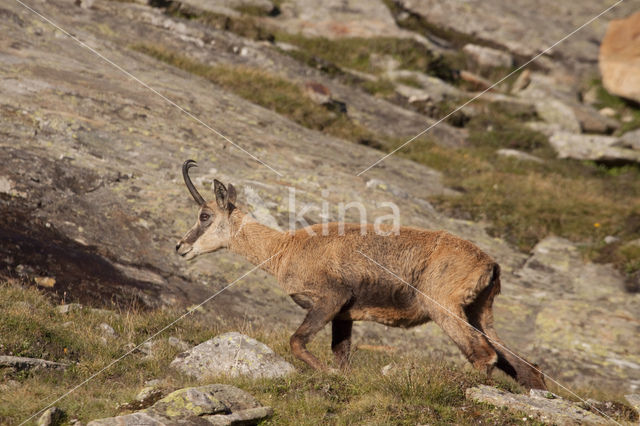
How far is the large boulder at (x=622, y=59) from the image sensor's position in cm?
3488

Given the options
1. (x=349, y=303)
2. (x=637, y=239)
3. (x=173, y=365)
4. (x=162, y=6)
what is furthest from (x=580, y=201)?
(x=162, y=6)

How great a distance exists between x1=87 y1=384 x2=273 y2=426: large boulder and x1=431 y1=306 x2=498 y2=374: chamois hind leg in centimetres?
319

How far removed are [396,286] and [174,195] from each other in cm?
730

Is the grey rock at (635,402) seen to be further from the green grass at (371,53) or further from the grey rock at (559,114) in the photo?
the green grass at (371,53)

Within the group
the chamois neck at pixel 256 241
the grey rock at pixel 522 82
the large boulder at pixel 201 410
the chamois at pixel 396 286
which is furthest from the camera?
the grey rock at pixel 522 82

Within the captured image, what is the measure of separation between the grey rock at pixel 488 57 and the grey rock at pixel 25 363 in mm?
32376

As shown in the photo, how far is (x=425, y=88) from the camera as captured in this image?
31.9 m

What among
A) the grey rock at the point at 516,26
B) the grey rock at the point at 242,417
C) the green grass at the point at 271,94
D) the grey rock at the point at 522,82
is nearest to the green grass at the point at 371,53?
the grey rock at the point at 522,82

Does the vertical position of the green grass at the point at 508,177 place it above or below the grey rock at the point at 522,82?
below

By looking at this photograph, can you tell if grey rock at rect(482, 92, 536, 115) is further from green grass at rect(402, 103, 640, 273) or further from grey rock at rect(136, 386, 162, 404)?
grey rock at rect(136, 386, 162, 404)

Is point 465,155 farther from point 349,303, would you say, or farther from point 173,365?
point 173,365

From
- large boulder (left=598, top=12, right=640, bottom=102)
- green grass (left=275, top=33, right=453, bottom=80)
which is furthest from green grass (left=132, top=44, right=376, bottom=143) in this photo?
large boulder (left=598, top=12, right=640, bottom=102)

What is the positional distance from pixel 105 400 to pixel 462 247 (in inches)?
214

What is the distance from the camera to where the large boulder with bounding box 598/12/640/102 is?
114 feet
